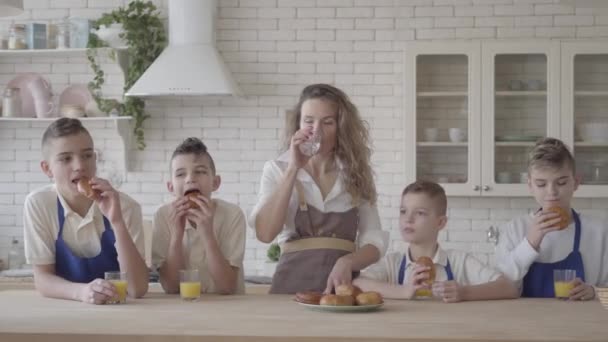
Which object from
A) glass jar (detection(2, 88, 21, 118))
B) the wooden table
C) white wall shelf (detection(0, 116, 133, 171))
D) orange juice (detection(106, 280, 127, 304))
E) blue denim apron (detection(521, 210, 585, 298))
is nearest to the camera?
the wooden table

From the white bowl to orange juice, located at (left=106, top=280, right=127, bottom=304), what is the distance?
3.57 m

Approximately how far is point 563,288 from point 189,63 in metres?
3.25

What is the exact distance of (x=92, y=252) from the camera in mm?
3191

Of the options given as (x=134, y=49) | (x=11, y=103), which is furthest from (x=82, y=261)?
(x=11, y=103)

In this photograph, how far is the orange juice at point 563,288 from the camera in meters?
3.01

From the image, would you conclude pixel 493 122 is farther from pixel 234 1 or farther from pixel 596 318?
pixel 596 318

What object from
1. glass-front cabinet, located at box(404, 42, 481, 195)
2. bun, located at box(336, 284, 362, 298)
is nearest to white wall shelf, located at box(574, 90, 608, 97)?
glass-front cabinet, located at box(404, 42, 481, 195)

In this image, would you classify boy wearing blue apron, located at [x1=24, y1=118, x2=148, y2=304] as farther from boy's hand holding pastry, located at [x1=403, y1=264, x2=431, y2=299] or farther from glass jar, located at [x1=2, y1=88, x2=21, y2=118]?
glass jar, located at [x1=2, y1=88, x2=21, y2=118]

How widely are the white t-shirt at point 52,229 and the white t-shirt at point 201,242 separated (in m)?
0.22

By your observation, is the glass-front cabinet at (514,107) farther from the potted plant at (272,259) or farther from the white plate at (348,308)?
the white plate at (348,308)

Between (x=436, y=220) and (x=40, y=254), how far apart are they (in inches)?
55.3

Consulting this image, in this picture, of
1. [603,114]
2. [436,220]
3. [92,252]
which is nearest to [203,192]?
[92,252]

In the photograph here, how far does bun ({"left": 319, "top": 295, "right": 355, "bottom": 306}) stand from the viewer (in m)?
2.67

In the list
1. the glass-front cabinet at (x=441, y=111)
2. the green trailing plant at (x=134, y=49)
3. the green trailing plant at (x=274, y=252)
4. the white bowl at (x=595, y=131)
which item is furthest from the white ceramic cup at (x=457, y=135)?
the green trailing plant at (x=134, y=49)
